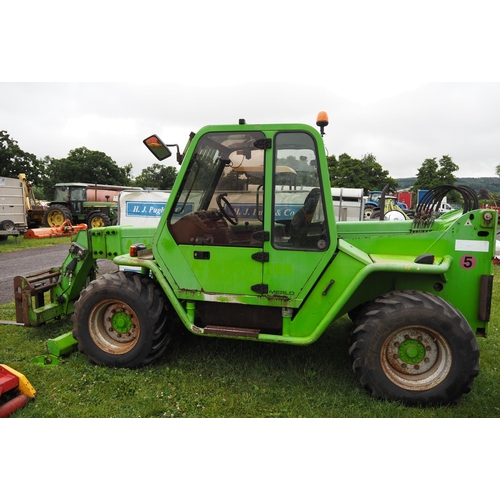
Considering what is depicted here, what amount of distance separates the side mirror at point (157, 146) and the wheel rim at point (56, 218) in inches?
624

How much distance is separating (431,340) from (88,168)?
49.8m

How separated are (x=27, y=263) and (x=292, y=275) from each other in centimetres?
938

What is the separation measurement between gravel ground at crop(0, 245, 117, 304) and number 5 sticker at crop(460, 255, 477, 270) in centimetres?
665

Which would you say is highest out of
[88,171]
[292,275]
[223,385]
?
[88,171]

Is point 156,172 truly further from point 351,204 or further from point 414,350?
point 414,350

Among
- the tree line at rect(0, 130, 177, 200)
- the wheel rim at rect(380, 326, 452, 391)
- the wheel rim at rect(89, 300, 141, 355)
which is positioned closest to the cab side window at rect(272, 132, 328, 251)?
the wheel rim at rect(380, 326, 452, 391)

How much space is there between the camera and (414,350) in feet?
10.3

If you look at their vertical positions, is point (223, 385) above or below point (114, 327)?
below

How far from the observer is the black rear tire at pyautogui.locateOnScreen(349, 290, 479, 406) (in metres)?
2.98

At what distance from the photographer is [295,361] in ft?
12.8

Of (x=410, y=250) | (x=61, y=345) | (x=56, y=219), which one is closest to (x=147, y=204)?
(x=61, y=345)

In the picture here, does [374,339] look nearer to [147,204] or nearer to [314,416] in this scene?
[314,416]

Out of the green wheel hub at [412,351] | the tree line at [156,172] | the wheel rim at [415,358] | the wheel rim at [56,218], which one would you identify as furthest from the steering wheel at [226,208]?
the tree line at [156,172]

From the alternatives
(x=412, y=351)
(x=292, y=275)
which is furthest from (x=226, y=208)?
(x=412, y=351)
